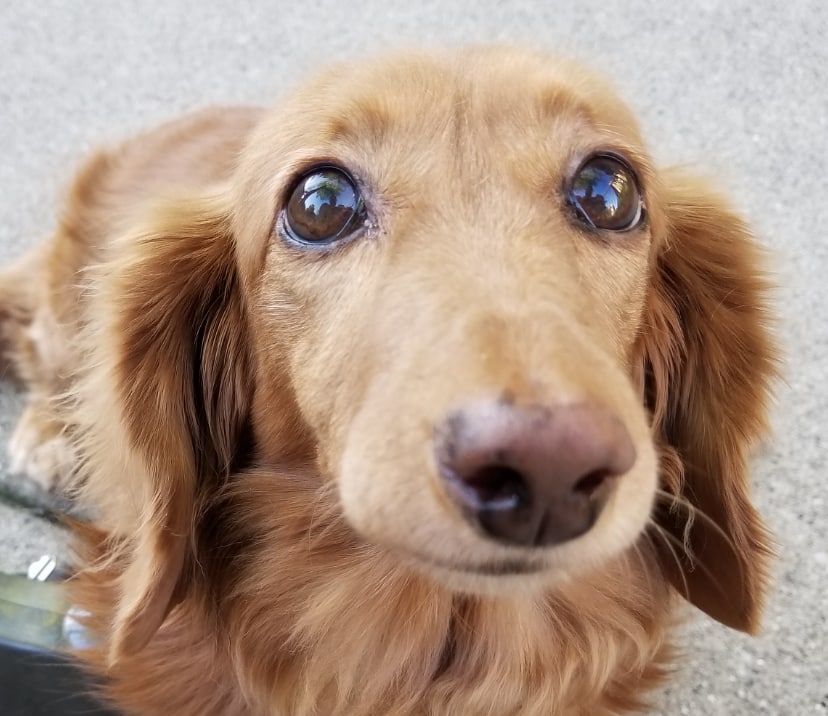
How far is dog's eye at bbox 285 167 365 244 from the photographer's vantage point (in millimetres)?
1249

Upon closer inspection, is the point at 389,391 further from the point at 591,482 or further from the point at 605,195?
the point at 605,195

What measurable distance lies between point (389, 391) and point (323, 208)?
40 centimetres

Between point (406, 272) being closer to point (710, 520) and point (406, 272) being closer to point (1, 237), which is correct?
point (710, 520)

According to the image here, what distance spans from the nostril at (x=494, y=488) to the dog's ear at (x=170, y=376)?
2.31ft

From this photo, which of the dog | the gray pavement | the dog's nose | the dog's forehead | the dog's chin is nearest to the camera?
the dog's nose

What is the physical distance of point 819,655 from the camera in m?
1.98

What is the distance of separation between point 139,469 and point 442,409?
0.73 meters

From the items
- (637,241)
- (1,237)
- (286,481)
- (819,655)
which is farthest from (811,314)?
(1,237)

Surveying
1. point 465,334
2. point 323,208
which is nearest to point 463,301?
point 465,334

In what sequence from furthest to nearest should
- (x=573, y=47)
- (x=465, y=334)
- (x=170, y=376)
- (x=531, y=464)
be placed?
(x=573, y=47) → (x=170, y=376) → (x=465, y=334) → (x=531, y=464)

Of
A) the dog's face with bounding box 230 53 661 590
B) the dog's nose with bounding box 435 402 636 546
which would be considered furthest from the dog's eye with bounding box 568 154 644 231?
the dog's nose with bounding box 435 402 636 546

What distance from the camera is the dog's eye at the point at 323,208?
125 cm

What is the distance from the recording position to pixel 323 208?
127cm

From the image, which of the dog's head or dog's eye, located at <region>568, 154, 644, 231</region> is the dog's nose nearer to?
the dog's head
